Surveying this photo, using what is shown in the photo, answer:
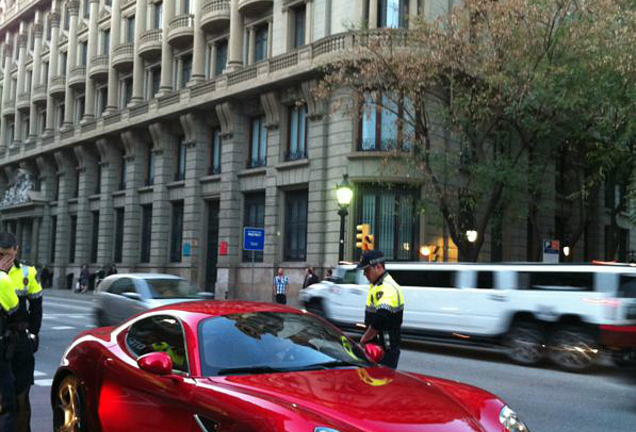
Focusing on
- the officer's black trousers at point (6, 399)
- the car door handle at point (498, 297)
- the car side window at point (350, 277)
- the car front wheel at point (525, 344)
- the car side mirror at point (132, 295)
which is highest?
the car side window at point (350, 277)

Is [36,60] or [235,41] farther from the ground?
[36,60]

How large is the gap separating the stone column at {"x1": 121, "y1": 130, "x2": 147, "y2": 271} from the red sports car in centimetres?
3434

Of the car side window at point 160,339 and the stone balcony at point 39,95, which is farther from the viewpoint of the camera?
the stone balcony at point 39,95

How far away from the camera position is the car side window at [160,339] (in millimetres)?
4637

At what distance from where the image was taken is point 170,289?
13938mm

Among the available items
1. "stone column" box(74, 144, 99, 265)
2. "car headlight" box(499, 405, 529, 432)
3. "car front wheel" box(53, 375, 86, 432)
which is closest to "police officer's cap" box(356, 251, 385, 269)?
"car headlight" box(499, 405, 529, 432)

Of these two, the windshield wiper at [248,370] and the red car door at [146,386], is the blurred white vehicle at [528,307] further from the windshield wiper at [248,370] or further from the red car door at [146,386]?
the red car door at [146,386]

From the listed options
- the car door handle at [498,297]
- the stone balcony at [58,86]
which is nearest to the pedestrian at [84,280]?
the stone balcony at [58,86]

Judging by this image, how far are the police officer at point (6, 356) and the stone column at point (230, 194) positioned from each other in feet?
86.2

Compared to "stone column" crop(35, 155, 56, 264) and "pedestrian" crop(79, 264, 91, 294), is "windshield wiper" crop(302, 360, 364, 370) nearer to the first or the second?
"pedestrian" crop(79, 264, 91, 294)

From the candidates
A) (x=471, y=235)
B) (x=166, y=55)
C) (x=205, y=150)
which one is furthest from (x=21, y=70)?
(x=471, y=235)

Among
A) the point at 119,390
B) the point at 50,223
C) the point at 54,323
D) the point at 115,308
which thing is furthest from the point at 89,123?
the point at 119,390

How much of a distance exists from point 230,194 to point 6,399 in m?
27.3

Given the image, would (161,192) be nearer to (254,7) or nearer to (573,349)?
(254,7)
